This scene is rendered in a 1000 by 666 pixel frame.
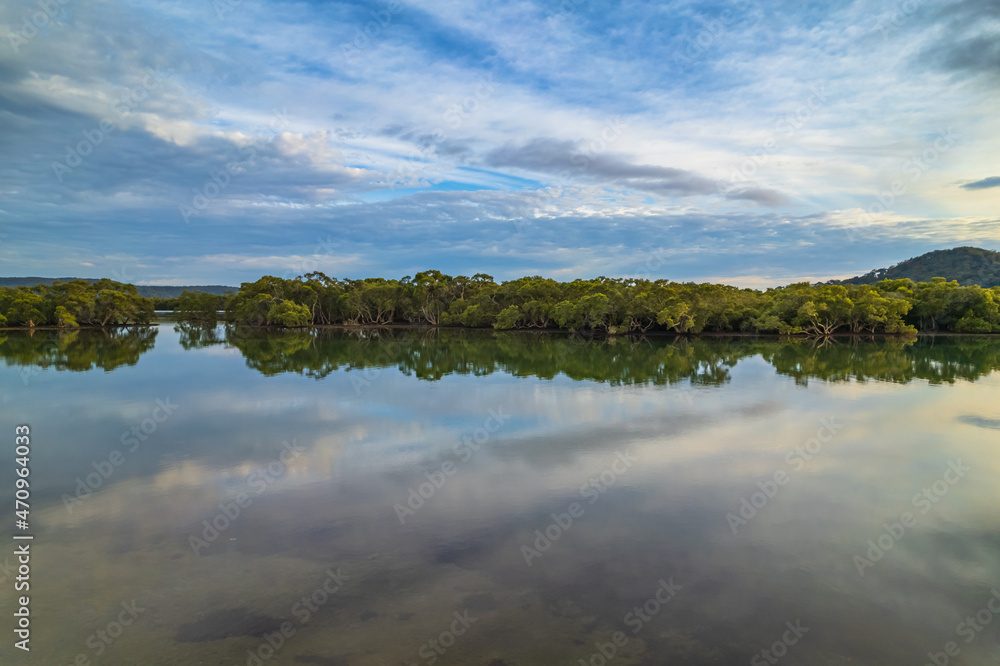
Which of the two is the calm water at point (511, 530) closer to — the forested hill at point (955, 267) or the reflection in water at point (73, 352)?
the reflection in water at point (73, 352)

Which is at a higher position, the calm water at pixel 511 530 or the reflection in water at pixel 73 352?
the reflection in water at pixel 73 352

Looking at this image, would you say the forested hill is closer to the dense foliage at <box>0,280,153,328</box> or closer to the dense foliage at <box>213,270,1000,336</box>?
the dense foliage at <box>213,270,1000,336</box>

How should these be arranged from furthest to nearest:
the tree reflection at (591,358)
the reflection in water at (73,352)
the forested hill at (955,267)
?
the forested hill at (955,267)
the reflection in water at (73,352)
the tree reflection at (591,358)

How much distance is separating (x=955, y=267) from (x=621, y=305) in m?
109

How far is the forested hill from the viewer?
114 m

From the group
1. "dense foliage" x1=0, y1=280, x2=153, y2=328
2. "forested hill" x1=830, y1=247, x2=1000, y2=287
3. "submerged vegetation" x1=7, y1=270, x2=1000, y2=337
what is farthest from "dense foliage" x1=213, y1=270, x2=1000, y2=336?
"forested hill" x1=830, y1=247, x2=1000, y2=287

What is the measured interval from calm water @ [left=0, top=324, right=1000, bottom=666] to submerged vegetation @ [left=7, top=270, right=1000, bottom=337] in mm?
39544

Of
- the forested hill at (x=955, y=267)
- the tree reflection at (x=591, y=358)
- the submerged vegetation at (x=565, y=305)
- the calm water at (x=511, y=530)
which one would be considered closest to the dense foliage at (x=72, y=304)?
the submerged vegetation at (x=565, y=305)

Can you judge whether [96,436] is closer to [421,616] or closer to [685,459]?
[421,616]

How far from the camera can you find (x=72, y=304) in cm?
6322

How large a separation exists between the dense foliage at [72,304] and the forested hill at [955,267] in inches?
5149

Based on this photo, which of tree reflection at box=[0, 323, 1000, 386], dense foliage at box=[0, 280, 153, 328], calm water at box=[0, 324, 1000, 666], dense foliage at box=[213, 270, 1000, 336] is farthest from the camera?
dense foliage at box=[0, 280, 153, 328]

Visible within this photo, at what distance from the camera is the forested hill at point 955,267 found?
114188 mm

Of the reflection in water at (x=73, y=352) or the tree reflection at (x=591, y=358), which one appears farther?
the reflection in water at (x=73, y=352)
